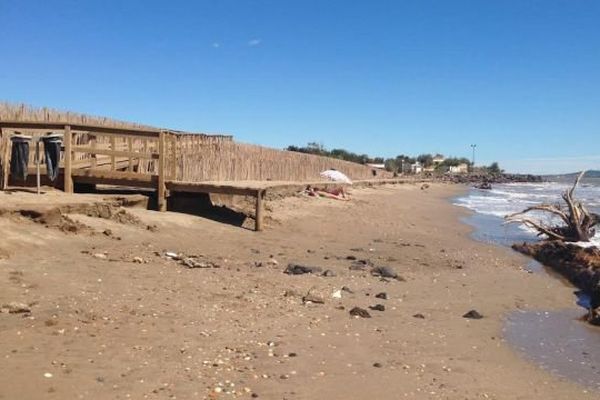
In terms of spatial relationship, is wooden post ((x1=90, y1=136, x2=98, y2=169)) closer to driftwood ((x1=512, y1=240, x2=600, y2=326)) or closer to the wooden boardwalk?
the wooden boardwalk

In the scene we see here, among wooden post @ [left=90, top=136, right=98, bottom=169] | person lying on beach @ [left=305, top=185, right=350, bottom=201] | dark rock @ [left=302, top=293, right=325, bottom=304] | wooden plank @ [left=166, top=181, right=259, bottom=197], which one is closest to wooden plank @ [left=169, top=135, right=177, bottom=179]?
wooden plank @ [left=166, top=181, right=259, bottom=197]

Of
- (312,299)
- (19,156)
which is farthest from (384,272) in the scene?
(19,156)

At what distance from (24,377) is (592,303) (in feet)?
25.8

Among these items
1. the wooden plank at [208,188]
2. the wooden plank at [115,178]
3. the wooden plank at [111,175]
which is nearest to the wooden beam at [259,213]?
the wooden plank at [208,188]

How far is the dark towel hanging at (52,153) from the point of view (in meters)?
12.7

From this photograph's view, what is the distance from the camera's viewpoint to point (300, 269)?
9656mm

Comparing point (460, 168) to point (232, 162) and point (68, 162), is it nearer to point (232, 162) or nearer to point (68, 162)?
point (232, 162)

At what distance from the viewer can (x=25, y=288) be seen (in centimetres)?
655

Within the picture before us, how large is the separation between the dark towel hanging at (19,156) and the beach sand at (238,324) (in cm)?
278

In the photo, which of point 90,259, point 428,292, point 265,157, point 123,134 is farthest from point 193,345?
point 265,157

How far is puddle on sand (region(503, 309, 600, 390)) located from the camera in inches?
237

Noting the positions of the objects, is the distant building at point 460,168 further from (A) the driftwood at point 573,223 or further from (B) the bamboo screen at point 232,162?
(A) the driftwood at point 573,223

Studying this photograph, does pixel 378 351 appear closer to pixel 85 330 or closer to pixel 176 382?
pixel 176 382

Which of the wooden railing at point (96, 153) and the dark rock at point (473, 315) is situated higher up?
the wooden railing at point (96, 153)
